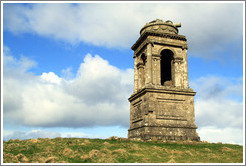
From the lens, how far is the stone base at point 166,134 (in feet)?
68.7

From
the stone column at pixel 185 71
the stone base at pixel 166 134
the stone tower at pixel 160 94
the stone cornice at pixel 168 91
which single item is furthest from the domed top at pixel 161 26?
the stone base at pixel 166 134

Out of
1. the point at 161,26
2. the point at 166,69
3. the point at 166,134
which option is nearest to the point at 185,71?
the point at 166,69

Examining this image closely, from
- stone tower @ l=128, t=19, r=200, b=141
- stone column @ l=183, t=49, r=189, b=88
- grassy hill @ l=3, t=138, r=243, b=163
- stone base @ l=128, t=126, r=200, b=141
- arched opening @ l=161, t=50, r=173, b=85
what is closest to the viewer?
grassy hill @ l=3, t=138, r=243, b=163

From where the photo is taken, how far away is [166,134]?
70.4 feet

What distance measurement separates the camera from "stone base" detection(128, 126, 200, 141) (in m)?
21.0

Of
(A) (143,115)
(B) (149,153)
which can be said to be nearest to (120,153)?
(B) (149,153)

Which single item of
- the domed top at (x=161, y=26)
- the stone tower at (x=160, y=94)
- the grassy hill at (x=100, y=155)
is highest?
the domed top at (x=161, y=26)

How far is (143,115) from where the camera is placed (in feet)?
73.4

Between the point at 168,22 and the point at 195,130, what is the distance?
12.0 metres

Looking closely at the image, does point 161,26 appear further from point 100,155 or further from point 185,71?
point 100,155

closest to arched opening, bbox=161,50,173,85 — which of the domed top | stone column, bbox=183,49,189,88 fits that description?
stone column, bbox=183,49,189,88

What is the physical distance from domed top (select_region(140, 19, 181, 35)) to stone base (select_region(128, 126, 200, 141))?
10.2 meters

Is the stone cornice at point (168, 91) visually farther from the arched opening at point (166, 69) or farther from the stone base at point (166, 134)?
the arched opening at point (166, 69)

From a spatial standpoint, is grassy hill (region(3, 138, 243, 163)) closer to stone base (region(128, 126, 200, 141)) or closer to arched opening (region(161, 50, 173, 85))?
stone base (region(128, 126, 200, 141))
